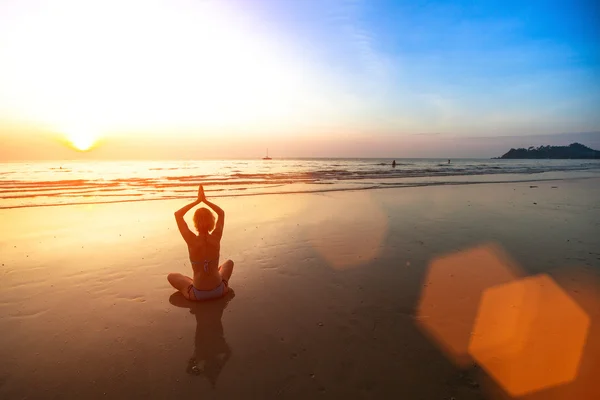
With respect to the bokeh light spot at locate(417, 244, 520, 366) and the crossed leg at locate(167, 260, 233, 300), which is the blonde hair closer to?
the crossed leg at locate(167, 260, 233, 300)

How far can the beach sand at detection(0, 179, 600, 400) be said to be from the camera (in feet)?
11.9

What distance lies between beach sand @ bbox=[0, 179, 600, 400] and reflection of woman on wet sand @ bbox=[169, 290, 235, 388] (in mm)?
24

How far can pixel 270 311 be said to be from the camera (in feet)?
17.6

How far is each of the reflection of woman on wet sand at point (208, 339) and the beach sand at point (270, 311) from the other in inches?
1.0

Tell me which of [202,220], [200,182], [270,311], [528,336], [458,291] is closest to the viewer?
[528,336]

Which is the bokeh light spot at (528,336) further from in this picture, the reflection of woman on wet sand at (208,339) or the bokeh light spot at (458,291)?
the reflection of woman on wet sand at (208,339)

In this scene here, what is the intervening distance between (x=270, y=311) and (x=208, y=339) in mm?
1207

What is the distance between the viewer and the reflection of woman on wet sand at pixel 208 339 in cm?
388

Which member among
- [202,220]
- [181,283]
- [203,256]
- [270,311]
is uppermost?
[202,220]

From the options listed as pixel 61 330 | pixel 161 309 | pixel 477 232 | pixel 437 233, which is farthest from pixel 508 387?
pixel 477 232

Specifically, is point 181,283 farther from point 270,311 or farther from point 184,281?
point 270,311

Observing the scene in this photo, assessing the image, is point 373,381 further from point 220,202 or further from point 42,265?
point 220,202

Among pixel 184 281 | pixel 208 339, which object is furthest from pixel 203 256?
pixel 208 339

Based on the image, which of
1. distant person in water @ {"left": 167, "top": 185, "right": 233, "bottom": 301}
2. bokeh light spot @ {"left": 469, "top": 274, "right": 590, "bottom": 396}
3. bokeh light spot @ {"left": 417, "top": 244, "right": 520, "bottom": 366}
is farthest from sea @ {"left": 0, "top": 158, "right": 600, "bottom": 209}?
bokeh light spot @ {"left": 469, "top": 274, "right": 590, "bottom": 396}
